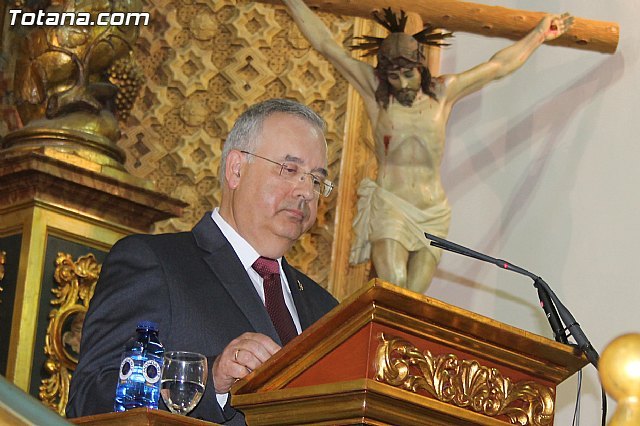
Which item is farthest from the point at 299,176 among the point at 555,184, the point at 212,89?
the point at 555,184

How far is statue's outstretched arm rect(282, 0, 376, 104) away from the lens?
20.9ft

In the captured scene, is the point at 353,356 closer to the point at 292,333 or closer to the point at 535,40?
the point at 292,333

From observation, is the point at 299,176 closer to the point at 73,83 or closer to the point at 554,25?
the point at 73,83

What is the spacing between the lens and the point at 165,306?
8.85 ft

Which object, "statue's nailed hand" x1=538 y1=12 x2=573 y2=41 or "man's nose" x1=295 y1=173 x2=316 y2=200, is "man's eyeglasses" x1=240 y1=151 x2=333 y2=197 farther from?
"statue's nailed hand" x1=538 y1=12 x2=573 y2=41

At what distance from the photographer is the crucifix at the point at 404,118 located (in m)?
6.29

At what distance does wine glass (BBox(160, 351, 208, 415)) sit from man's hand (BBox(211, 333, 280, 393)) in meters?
0.09

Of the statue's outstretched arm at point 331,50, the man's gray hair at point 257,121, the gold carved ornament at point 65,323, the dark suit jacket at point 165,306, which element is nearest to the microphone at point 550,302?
the dark suit jacket at point 165,306

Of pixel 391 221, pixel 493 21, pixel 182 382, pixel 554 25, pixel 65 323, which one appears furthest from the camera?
pixel 493 21

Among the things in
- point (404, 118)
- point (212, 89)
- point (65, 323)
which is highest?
point (212, 89)

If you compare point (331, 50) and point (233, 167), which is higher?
point (331, 50)

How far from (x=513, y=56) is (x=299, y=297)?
3845 mm

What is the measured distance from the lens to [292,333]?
9.20 feet

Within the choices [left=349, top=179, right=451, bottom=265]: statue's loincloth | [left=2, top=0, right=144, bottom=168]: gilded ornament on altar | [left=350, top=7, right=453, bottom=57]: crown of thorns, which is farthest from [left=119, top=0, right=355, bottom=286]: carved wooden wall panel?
[left=2, top=0, right=144, bottom=168]: gilded ornament on altar
